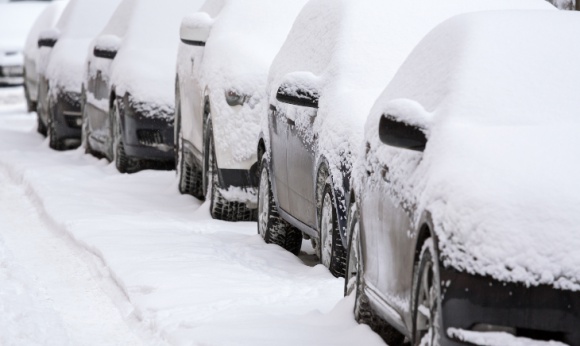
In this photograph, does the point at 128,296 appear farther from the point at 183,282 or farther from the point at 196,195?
the point at 196,195

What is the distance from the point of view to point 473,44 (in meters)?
6.30

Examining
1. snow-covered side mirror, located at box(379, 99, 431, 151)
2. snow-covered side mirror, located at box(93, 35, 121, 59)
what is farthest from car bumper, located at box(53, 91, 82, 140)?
snow-covered side mirror, located at box(379, 99, 431, 151)

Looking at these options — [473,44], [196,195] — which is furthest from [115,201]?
[473,44]

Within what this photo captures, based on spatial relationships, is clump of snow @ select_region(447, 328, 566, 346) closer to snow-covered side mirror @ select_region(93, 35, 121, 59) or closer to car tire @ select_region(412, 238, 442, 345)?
car tire @ select_region(412, 238, 442, 345)

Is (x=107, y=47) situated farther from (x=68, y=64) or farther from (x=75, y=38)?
(x=75, y=38)

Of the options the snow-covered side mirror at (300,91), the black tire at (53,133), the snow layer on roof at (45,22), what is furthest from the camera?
the snow layer on roof at (45,22)

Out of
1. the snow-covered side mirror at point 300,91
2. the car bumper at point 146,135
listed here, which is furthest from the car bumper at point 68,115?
the snow-covered side mirror at point 300,91

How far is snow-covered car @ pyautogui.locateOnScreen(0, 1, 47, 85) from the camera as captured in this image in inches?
1168

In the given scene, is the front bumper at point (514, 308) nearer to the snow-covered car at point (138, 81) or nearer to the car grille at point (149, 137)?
the snow-covered car at point (138, 81)

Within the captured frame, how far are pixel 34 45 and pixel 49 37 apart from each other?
4.73 meters

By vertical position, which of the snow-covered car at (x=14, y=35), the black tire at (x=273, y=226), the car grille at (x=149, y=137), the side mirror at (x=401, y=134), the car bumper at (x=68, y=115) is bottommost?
the snow-covered car at (x=14, y=35)

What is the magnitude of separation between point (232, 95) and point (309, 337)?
15.5ft

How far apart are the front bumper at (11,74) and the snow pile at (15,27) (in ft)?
0.33

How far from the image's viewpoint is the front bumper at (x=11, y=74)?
29859 millimetres
